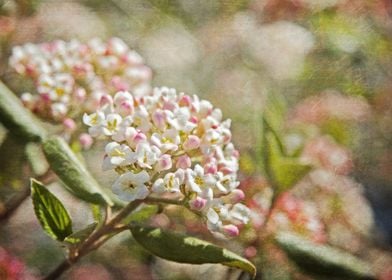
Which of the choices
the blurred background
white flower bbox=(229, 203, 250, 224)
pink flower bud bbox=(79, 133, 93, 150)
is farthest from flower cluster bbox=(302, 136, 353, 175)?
pink flower bud bbox=(79, 133, 93, 150)

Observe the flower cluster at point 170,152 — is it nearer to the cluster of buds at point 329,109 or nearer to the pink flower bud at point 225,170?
the pink flower bud at point 225,170

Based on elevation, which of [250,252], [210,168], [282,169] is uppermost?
[210,168]

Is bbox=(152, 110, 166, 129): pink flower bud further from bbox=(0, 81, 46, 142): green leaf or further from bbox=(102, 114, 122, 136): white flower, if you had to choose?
bbox=(0, 81, 46, 142): green leaf

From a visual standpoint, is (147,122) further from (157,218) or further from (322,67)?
(322,67)

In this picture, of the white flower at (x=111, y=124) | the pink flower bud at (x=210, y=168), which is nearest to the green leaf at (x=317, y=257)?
the pink flower bud at (x=210, y=168)

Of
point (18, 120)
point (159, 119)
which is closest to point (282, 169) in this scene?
point (159, 119)

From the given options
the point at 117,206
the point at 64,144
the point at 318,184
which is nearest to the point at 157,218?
the point at 117,206

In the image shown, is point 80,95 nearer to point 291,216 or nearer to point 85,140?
point 85,140
